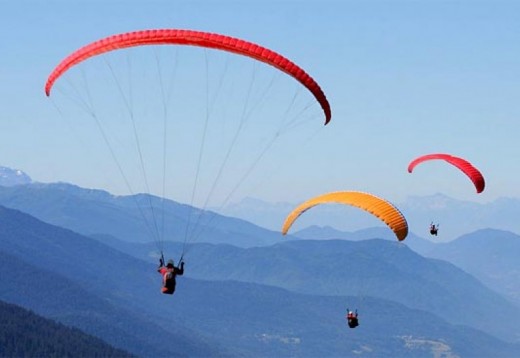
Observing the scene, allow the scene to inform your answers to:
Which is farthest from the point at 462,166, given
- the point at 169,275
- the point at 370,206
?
the point at 169,275

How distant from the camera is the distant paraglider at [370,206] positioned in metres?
55.2

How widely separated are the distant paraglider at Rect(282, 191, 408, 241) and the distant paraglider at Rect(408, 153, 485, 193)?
38.9 ft

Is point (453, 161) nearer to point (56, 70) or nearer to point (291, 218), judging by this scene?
point (291, 218)

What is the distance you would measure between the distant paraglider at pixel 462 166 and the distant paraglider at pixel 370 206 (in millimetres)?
11849

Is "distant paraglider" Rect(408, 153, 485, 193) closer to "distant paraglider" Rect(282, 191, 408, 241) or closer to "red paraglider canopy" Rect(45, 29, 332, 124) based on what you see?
"distant paraglider" Rect(282, 191, 408, 241)

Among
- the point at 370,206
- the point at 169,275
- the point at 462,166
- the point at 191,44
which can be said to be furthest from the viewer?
the point at 462,166

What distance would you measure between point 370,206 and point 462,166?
714 inches

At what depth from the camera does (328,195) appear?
61500mm

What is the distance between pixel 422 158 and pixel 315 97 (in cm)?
3187

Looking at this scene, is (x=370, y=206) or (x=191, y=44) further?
(x=370, y=206)

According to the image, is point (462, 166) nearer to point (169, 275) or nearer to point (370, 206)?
point (370, 206)

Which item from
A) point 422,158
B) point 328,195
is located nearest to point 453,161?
point 422,158

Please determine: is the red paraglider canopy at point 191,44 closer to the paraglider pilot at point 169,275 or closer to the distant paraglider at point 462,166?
the paraglider pilot at point 169,275

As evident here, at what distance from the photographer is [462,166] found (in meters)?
72.0
